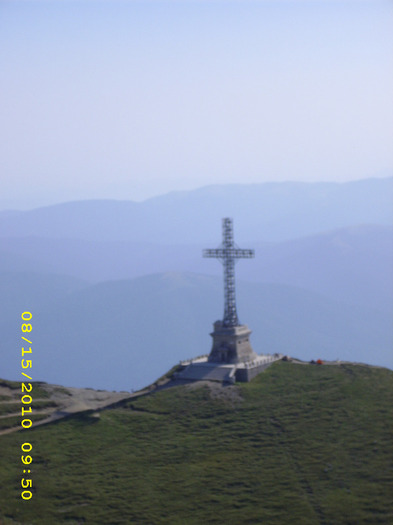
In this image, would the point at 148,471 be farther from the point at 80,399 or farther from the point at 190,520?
the point at 80,399

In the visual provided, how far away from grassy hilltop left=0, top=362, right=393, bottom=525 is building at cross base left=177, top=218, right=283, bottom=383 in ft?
9.80

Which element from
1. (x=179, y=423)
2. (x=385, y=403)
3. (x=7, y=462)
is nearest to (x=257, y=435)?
(x=179, y=423)

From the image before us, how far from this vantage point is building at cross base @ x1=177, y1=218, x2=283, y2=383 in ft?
283

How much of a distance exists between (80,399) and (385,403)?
3482 cm

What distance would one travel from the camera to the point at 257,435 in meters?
70.2

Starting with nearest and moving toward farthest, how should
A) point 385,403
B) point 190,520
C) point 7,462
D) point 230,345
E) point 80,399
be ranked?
point 190,520 < point 7,462 < point 385,403 < point 80,399 < point 230,345

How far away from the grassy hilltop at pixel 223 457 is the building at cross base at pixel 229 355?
299cm

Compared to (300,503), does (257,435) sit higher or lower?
higher

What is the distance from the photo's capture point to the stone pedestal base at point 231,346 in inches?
3548
